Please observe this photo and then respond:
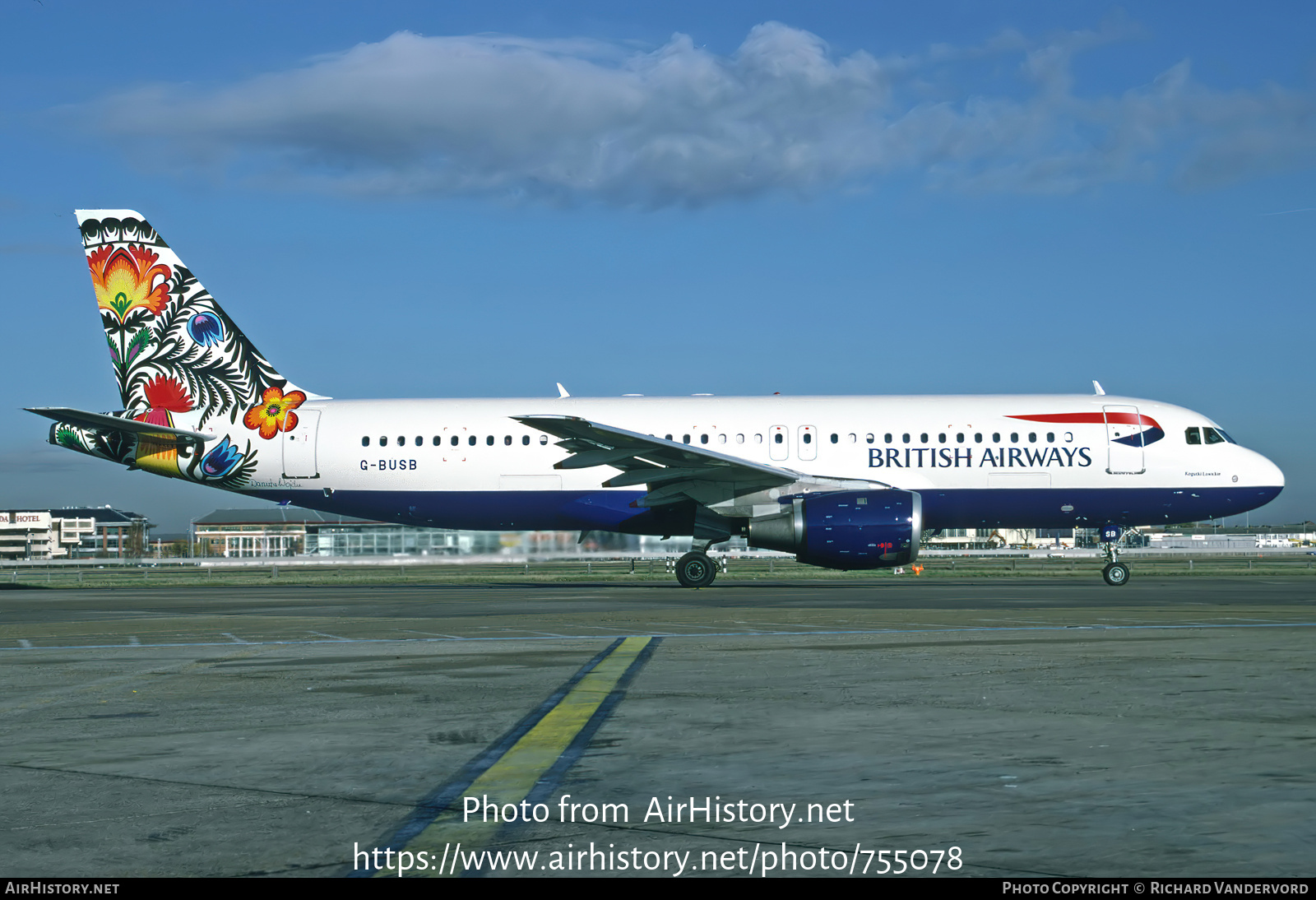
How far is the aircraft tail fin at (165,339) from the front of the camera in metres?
29.4

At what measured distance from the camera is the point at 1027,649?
1207 cm

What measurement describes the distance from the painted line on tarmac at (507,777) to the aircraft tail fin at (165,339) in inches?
854

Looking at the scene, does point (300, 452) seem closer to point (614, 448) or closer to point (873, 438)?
point (614, 448)

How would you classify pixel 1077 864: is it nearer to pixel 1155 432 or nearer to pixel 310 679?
pixel 310 679

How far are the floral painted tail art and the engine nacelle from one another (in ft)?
41.9

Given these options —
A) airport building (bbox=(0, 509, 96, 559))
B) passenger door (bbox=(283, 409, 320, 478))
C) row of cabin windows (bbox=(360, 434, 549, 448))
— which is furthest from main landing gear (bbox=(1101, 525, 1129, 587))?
airport building (bbox=(0, 509, 96, 559))

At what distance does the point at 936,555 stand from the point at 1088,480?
3509cm

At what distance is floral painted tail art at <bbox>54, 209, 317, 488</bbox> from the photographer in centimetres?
2894

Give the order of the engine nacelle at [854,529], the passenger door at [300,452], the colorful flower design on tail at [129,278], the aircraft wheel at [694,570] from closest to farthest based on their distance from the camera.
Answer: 1. the engine nacelle at [854,529]
2. the aircraft wheel at [694,570]
3. the passenger door at [300,452]
4. the colorful flower design on tail at [129,278]

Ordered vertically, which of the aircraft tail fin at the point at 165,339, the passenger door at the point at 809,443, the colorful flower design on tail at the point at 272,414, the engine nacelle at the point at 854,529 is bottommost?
the engine nacelle at the point at 854,529

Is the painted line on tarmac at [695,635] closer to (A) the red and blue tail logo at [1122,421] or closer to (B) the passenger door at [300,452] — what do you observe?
(A) the red and blue tail logo at [1122,421]

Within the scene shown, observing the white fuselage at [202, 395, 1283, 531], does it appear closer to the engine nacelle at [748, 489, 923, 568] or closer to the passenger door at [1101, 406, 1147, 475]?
the passenger door at [1101, 406, 1147, 475]

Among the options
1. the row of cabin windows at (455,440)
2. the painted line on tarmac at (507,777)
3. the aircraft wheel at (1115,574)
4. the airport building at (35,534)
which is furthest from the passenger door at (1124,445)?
the airport building at (35,534)

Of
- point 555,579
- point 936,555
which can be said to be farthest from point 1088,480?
point 936,555
